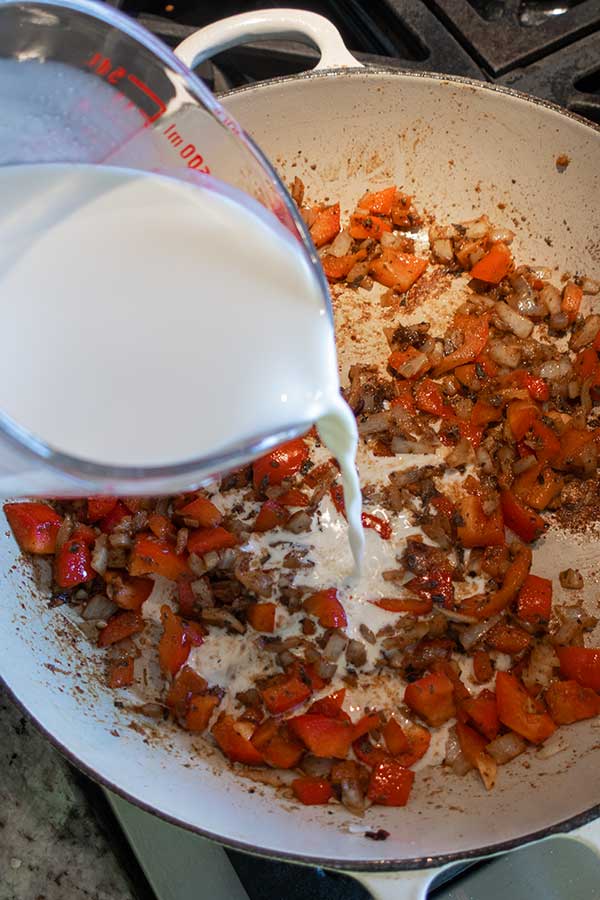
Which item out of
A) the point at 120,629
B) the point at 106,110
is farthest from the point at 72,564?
the point at 106,110

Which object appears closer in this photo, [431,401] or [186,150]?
[186,150]

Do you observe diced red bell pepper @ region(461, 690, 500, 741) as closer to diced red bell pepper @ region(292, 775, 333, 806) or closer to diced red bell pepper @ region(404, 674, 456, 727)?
diced red bell pepper @ region(404, 674, 456, 727)

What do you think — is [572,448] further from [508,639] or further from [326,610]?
[326,610]

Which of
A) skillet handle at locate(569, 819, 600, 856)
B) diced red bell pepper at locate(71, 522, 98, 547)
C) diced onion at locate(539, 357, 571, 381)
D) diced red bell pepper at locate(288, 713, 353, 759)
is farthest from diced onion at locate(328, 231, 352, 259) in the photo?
skillet handle at locate(569, 819, 600, 856)

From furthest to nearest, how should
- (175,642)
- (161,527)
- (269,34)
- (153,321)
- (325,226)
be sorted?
1. (325,226)
2. (269,34)
3. (161,527)
4. (175,642)
5. (153,321)

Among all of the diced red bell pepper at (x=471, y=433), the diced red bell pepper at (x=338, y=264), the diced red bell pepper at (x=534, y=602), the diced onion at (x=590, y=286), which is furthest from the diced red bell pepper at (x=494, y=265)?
the diced red bell pepper at (x=534, y=602)

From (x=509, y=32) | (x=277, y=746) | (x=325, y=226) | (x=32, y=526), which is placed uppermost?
(x=509, y=32)

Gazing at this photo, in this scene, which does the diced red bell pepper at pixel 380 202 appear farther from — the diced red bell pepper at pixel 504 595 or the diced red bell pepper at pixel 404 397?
the diced red bell pepper at pixel 504 595

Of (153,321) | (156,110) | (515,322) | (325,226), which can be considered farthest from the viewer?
(325,226)

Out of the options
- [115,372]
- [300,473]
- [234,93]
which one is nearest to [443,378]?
[300,473]
